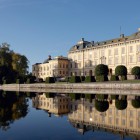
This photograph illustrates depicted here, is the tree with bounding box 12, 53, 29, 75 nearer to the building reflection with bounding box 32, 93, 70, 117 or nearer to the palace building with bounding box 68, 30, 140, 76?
the palace building with bounding box 68, 30, 140, 76

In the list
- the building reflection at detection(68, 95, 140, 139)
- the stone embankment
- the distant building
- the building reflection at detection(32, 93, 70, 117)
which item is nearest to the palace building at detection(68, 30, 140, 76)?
the distant building

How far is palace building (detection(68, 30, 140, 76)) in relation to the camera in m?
61.7

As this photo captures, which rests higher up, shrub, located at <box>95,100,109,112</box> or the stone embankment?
the stone embankment

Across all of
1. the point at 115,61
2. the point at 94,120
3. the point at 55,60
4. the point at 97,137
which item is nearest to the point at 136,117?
the point at 94,120

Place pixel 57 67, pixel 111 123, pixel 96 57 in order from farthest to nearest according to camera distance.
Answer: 1. pixel 57 67
2. pixel 96 57
3. pixel 111 123

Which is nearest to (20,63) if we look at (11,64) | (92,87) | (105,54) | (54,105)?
(11,64)

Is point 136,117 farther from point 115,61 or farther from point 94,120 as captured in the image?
point 115,61

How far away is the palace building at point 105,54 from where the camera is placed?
6172 centimetres

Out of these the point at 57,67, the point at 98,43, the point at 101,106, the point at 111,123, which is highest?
the point at 98,43

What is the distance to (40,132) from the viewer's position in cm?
998

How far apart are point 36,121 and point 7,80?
2140 inches

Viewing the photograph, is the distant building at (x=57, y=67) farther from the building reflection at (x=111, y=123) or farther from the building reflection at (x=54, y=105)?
the building reflection at (x=111, y=123)

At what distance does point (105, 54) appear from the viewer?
69.1 meters

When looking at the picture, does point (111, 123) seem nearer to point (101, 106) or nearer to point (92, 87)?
point (101, 106)
